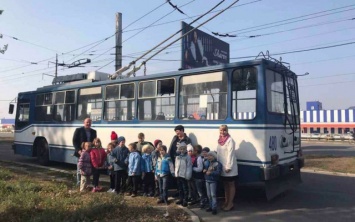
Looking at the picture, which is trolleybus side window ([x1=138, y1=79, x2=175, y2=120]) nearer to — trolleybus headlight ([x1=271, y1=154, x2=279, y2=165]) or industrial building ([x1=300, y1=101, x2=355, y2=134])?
trolleybus headlight ([x1=271, y1=154, x2=279, y2=165])

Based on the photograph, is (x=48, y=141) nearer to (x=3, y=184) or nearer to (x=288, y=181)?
(x=3, y=184)

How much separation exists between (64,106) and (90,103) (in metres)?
1.59

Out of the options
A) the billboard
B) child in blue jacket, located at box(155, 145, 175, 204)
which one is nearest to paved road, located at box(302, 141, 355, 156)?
the billboard

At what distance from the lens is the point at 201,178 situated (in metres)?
7.97

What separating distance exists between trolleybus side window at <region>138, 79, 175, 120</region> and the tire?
577 cm

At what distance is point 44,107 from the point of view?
567 inches

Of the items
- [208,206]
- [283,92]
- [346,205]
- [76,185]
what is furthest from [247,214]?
[76,185]

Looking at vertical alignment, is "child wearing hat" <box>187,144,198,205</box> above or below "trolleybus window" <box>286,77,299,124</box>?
below

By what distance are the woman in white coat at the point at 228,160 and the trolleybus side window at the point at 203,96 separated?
86cm

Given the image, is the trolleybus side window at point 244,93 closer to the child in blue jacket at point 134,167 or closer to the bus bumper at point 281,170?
the bus bumper at point 281,170

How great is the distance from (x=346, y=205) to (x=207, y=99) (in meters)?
4.09

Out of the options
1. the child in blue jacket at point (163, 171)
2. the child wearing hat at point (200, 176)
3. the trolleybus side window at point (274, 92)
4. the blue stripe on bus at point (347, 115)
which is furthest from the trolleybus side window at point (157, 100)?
the blue stripe on bus at point (347, 115)

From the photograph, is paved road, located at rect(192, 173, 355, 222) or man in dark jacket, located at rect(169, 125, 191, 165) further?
man in dark jacket, located at rect(169, 125, 191, 165)

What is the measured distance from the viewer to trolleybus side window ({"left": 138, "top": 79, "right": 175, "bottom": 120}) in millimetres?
9688
